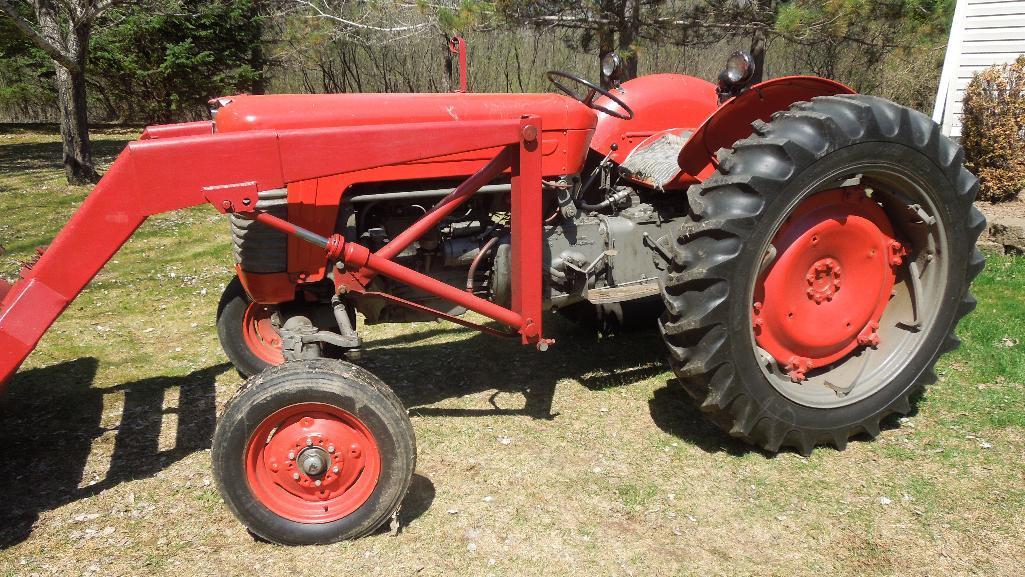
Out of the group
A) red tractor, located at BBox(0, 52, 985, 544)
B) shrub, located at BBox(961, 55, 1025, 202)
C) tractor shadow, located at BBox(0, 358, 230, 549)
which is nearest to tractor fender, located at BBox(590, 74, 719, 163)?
red tractor, located at BBox(0, 52, 985, 544)

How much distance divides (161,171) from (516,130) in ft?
3.89

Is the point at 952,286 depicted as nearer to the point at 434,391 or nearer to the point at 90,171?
the point at 434,391

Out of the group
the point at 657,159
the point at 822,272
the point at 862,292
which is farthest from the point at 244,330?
the point at 862,292

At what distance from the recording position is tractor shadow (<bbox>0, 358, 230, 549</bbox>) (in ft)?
8.87

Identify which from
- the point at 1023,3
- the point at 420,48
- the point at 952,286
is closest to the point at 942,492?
the point at 952,286

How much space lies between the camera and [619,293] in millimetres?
3127

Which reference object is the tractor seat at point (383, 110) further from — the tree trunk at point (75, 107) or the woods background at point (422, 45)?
the tree trunk at point (75, 107)

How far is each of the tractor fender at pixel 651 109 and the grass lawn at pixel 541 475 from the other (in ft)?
4.06

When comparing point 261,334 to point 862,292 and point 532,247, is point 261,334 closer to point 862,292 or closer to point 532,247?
point 532,247

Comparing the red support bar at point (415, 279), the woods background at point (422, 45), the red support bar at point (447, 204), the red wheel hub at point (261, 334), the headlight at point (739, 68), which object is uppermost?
the woods background at point (422, 45)

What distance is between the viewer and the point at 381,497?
2344mm

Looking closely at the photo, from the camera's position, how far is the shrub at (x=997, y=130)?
6.47 meters

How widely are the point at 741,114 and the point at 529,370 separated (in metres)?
1.73

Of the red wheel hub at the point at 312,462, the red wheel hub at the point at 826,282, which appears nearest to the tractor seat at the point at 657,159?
the red wheel hub at the point at 826,282
